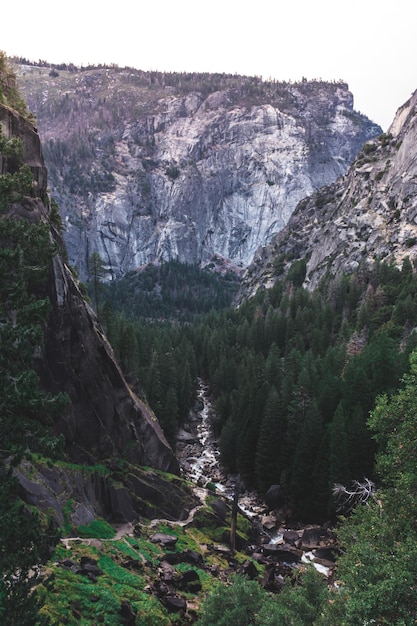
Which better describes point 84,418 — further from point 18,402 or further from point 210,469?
point 210,469

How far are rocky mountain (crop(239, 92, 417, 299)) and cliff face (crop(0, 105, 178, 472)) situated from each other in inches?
3570

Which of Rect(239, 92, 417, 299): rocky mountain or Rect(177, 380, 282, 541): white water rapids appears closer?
Rect(177, 380, 282, 541): white water rapids

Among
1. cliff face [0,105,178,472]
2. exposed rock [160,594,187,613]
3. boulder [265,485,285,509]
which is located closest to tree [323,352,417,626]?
exposed rock [160,594,187,613]

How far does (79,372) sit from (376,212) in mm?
124465

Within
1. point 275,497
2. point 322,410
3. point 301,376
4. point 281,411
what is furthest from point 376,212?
point 275,497

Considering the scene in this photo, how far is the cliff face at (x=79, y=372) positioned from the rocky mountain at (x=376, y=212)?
90678 millimetres

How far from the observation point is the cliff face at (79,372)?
41438 millimetres

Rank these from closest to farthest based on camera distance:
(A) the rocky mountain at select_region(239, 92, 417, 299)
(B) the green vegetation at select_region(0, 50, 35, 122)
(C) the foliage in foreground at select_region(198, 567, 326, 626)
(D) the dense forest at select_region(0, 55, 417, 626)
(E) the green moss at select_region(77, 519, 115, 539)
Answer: (D) the dense forest at select_region(0, 55, 417, 626) < (C) the foliage in foreground at select_region(198, 567, 326, 626) < (E) the green moss at select_region(77, 519, 115, 539) < (B) the green vegetation at select_region(0, 50, 35, 122) < (A) the rocky mountain at select_region(239, 92, 417, 299)

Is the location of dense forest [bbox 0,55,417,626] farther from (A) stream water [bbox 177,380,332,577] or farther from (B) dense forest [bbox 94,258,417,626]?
(A) stream water [bbox 177,380,332,577]

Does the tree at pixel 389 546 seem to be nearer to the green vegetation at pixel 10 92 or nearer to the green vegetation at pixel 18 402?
the green vegetation at pixel 18 402

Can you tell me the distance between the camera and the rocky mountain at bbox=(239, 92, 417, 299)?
135 m

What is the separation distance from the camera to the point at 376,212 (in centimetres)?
14838

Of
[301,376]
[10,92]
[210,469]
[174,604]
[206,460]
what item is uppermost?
[10,92]

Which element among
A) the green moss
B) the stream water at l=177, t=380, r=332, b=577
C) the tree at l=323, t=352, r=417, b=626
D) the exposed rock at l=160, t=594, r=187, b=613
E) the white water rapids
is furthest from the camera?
the white water rapids
